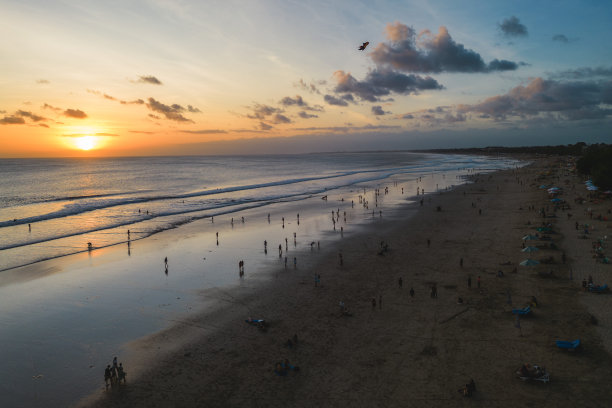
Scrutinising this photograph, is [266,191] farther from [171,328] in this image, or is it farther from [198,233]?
[171,328]

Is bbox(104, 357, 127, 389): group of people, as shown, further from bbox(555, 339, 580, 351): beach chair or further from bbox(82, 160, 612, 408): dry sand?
bbox(555, 339, 580, 351): beach chair

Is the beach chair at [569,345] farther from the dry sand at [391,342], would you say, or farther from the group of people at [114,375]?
the group of people at [114,375]

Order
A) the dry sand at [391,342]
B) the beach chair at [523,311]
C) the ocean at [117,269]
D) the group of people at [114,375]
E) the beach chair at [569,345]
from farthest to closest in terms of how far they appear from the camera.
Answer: the beach chair at [523,311] → the ocean at [117,269] → the beach chair at [569,345] → the group of people at [114,375] → the dry sand at [391,342]

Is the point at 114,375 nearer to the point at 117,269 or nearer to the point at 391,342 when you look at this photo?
the point at 391,342

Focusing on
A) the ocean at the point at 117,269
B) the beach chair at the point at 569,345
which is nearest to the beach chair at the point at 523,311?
the beach chair at the point at 569,345

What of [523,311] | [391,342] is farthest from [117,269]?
[523,311]

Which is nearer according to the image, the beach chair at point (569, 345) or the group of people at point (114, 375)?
the group of people at point (114, 375)
